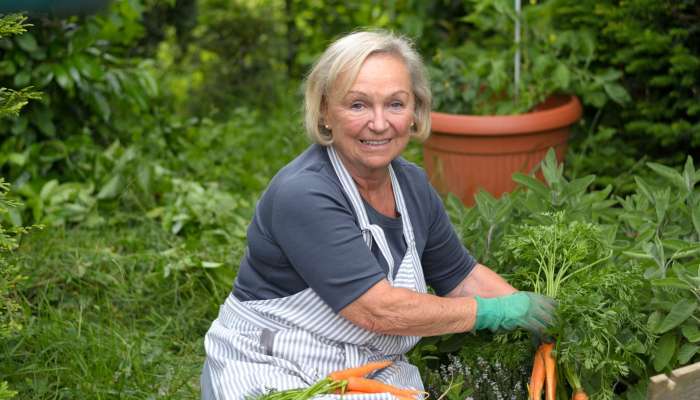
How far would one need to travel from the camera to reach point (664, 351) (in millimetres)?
2367

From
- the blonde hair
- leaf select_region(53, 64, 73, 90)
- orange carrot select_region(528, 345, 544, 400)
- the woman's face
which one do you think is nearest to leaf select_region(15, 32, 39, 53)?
leaf select_region(53, 64, 73, 90)

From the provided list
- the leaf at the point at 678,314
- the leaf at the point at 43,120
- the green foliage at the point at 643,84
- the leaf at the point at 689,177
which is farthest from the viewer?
the leaf at the point at 43,120

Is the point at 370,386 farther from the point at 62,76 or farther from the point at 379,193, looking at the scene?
the point at 62,76

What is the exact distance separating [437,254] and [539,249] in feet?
0.92

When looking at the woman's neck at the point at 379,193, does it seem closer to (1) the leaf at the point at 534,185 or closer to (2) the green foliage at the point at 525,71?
(1) the leaf at the point at 534,185

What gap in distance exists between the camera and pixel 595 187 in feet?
13.6

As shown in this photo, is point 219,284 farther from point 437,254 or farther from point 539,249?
point 539,249

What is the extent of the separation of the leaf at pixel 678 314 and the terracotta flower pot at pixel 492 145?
1717 mm

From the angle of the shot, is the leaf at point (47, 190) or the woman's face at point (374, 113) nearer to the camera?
the woman's face at point (374, 113)

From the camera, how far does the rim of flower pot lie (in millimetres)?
3949

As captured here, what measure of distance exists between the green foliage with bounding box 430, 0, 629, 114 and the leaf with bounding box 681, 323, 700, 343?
186cm

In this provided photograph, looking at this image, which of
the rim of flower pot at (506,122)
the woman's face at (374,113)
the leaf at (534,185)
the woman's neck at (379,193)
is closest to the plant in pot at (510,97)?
the rim of flower pot at (506,122)

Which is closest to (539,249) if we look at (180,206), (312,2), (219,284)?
(219,284)

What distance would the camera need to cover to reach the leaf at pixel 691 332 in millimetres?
Result: 2287
